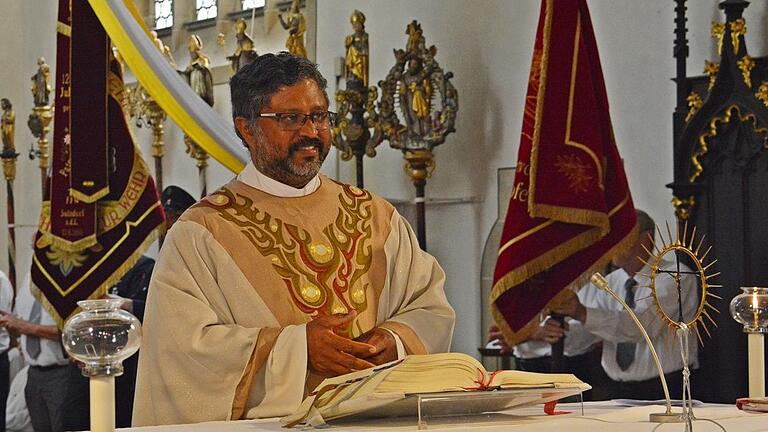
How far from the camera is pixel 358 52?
31.1ft

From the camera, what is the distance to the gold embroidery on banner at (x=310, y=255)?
14.3ft

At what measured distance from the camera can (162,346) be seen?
160 inches

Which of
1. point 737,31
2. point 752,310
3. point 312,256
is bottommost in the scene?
point 752,310

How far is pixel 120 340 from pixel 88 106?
4.71 meters

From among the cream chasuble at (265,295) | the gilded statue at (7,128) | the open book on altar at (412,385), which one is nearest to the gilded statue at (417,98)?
the gilded statue at (7,128)

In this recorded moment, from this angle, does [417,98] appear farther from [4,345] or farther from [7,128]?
[7,128]

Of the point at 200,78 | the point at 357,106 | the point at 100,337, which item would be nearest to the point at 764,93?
the point at 357,106

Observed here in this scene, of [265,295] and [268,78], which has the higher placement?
[268,78]

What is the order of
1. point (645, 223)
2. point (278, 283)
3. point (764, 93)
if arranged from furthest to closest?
point (645, 223) < point (764, 93) < point (278, 283)

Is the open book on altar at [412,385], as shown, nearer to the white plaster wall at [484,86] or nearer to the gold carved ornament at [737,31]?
the gold carved ornament at [737,31]

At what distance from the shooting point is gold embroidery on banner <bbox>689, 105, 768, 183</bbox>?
298 inches

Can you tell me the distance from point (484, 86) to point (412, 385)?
22.0 feet

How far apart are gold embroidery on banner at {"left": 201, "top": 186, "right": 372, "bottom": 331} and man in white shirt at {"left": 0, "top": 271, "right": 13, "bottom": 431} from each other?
5216 mm

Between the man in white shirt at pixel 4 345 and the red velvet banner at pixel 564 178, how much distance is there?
3593 mm
